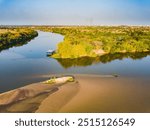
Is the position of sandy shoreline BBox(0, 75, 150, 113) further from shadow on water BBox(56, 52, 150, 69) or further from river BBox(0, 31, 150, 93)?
shadow on water BBox(56, 52, 150, 69)

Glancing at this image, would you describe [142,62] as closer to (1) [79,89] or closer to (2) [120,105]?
(1) [79,89]

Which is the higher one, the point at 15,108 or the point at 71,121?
the point at 71,121

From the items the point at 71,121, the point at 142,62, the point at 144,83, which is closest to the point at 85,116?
the point at 71,121


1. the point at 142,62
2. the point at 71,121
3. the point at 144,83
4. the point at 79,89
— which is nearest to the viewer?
the point at 71,121

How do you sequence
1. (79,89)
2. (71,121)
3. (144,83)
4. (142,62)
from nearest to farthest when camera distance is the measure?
1. (71,121)
2. (79,89)
3. (144,83)
4. (142,62)

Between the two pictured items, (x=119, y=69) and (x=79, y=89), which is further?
(x=119, y=69)

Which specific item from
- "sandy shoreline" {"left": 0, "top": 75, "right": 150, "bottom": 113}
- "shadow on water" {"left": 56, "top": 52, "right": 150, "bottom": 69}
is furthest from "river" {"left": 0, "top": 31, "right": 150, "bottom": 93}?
"sandy shoreline" {"left": 0, "top": 75, "right": 150, "bottom": 113}

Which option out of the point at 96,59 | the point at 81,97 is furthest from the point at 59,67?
the point at 81,97

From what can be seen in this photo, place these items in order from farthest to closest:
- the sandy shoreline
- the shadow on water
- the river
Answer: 1. the shadow on water
2. the river
3. the sandy shoreline

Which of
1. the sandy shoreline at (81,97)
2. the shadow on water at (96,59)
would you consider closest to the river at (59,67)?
the shadow on water at (96,59)
